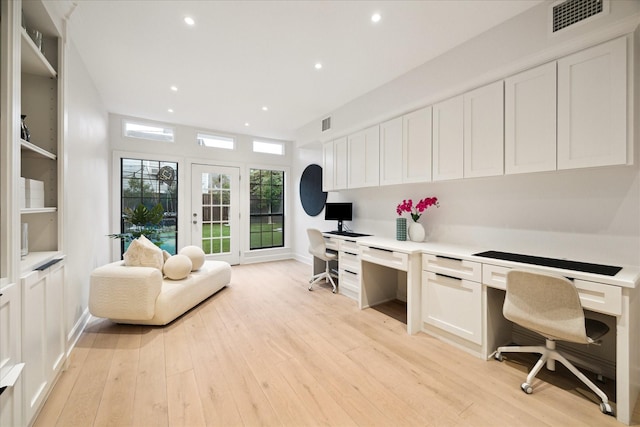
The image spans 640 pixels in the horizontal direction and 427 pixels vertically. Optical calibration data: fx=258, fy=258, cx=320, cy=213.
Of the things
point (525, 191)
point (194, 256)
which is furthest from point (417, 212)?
point (194, 256)

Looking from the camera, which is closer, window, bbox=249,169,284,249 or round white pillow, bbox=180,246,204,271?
round white pillow, bbox=180,246,204,271

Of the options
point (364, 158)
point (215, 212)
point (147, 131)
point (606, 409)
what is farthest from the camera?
point (215, 212)

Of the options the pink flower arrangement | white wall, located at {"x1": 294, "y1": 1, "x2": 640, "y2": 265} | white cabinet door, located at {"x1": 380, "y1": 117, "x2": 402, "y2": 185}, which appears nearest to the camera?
white wall, located at {"x1": 294, "y1": 1, "x2": 640, "y2": 265}

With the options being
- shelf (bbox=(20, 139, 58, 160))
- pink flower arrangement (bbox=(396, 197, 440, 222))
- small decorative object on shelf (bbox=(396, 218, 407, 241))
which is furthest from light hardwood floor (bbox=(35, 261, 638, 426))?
shelf (bbox=(20, 139, 58, 160))

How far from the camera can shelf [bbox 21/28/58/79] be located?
4.99 feet

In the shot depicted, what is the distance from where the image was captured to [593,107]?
1.76 meters

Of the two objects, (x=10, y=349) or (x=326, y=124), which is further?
(x=326, y=124)

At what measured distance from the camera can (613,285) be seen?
153 centimetres

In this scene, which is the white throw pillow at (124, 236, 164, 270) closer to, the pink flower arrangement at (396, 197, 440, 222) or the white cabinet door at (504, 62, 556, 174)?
the pink flower arrangement at (396, 197, 440, 222)

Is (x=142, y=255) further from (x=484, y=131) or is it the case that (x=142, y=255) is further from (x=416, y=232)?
(x=484, y=131)

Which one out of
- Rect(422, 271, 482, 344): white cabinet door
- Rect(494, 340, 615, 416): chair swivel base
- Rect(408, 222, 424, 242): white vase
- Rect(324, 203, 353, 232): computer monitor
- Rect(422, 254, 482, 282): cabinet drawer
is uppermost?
Rect(324, 203, 353, 232): computer monitor

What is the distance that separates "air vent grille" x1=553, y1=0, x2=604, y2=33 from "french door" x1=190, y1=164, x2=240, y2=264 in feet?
16.5

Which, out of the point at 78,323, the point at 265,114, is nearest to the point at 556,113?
the point at 265,114

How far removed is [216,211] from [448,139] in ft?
14.4
